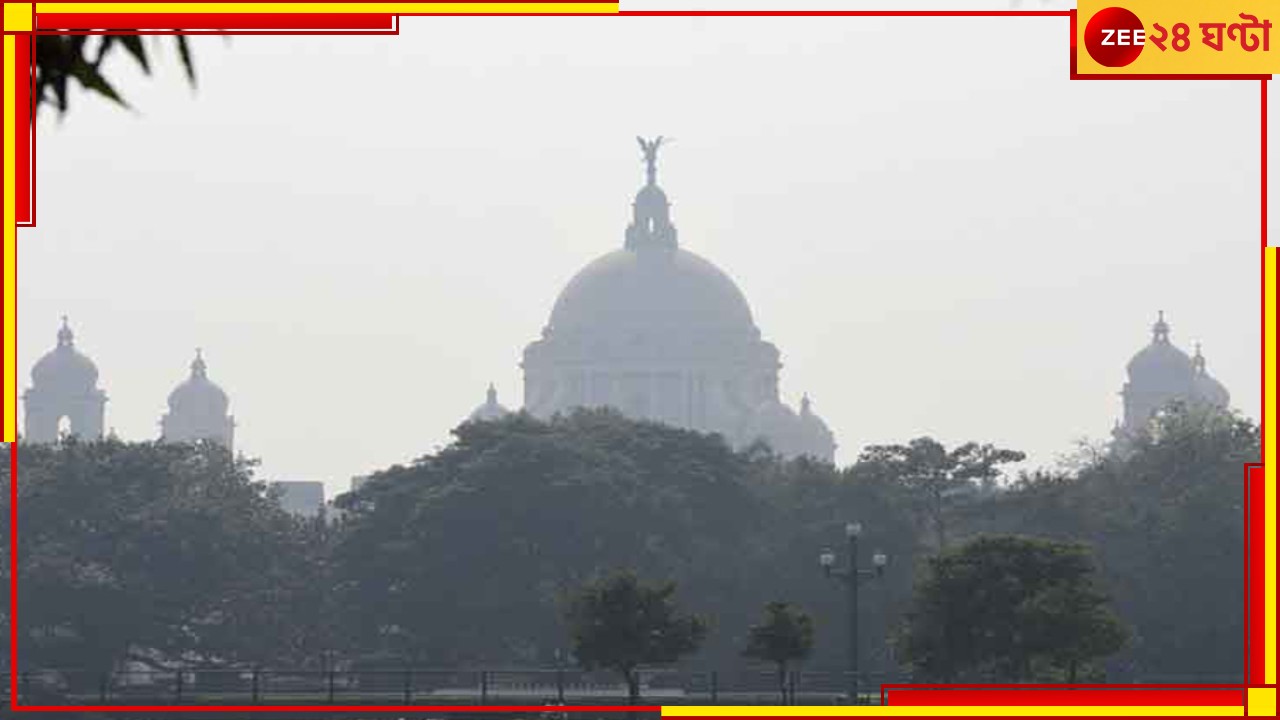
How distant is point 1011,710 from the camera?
1861cm

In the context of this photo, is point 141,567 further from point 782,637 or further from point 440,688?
point 782,637

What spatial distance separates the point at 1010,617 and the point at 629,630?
8.30m

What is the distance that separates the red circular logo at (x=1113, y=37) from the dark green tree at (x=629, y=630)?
52076 mm

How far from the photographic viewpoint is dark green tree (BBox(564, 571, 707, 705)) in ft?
222

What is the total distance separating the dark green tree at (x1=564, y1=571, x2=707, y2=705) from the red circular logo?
52076mm

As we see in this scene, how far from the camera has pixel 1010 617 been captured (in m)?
63.3

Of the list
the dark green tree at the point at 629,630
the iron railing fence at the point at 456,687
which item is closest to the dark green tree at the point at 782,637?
the iron railing fence at the point at 456,687

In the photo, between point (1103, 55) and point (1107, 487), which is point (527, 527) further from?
point (1103, 55)

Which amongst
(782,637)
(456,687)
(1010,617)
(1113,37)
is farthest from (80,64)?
(456,687)

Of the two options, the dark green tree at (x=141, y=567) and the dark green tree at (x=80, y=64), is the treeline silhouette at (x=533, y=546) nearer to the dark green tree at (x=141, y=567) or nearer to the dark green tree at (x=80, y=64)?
the dark green tree at (x=141, y=567)

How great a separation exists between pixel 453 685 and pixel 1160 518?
1967 cm

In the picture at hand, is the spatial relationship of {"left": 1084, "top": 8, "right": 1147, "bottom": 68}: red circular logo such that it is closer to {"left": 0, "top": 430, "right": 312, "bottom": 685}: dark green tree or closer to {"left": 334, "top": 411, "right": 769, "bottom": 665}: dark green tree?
{"left": 0, "top": 430, "right": 312, "bottom": 685}: dark green tree

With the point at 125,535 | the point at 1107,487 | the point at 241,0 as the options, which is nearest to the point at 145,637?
the point at 125,535

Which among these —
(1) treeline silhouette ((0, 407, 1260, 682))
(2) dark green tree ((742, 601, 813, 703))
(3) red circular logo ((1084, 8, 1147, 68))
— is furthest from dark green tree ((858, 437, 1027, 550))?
(3) red circular logo ((1084, 8, 1147, 68))
